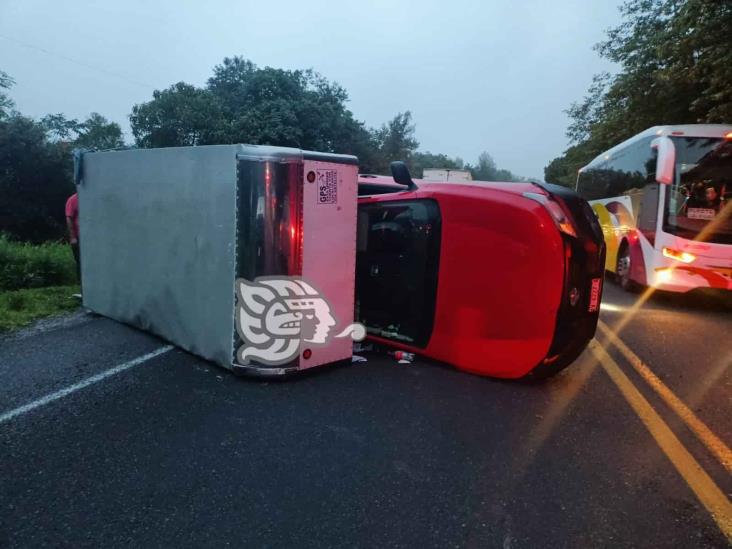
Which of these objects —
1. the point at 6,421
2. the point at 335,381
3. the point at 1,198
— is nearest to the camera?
the point at 6,421

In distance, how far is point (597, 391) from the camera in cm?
421

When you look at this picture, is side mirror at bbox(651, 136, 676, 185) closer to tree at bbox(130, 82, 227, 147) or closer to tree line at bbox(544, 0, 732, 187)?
tree line at bbox(544, 0, 732, 187)

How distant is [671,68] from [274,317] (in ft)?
43.4

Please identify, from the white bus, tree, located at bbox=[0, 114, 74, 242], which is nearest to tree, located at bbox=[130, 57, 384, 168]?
tree, located at bbox=[0, 114, 74, 242]

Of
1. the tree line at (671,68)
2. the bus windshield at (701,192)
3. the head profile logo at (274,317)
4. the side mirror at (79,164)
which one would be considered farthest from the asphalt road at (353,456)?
the tree line at (671,68)

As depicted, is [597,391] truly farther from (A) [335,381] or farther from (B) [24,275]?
(B) [24,275]

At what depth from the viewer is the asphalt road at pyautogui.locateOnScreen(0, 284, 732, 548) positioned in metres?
2.35

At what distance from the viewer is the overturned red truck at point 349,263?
402cm

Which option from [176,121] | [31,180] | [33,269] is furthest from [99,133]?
[33,269]

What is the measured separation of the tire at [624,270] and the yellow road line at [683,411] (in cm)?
493

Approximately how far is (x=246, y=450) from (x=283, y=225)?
173cm

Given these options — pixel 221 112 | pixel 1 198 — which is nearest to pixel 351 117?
pixel 221 112

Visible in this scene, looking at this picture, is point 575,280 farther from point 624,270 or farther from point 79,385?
point 624,270

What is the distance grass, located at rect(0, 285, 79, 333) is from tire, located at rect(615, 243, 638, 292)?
31.0ft
